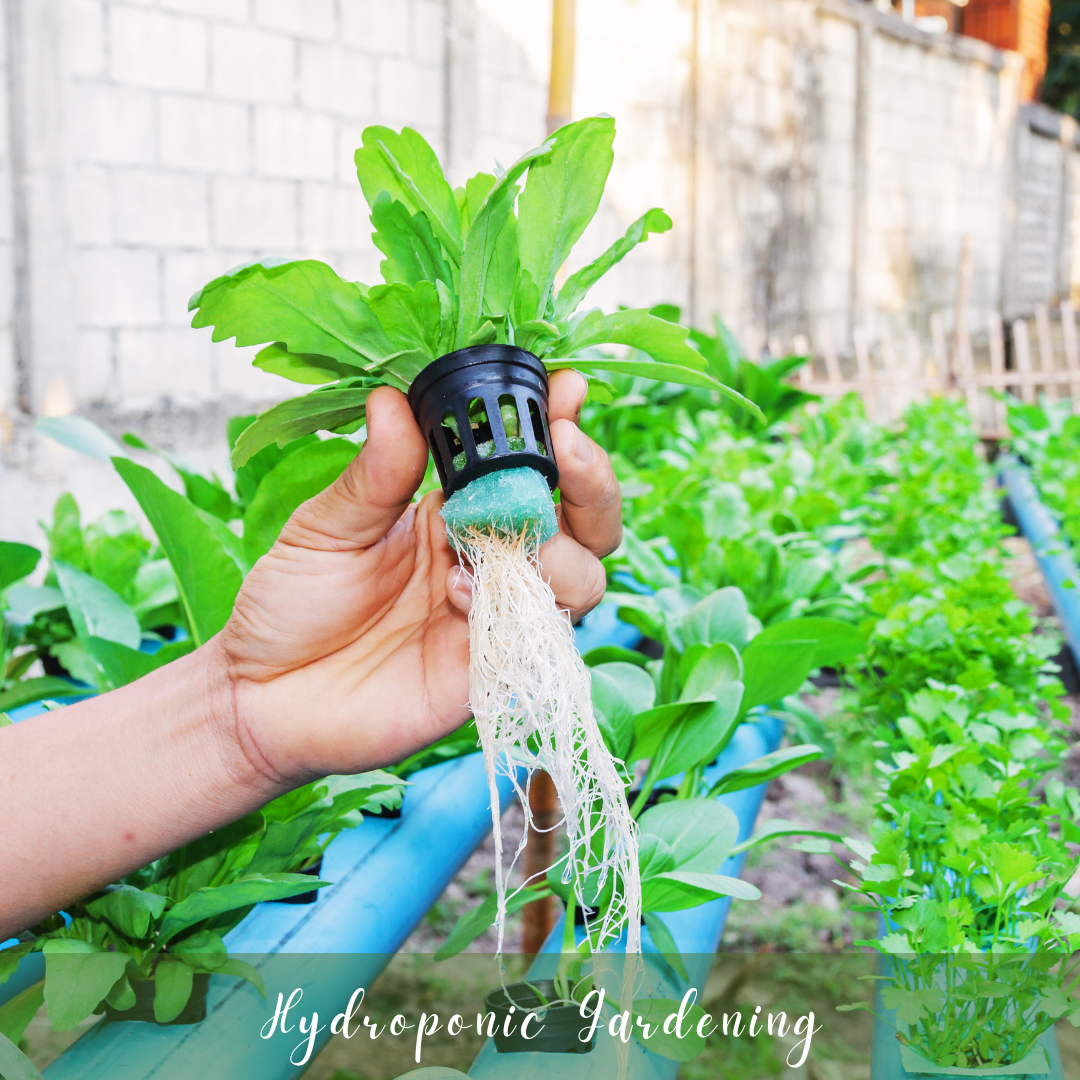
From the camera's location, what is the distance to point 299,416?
2.77 ft

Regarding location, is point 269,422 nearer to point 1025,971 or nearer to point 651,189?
point 1025,971

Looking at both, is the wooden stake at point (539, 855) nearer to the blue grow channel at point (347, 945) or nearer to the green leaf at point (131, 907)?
the blue grow channel at point (347, 945)

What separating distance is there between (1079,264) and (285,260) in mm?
19105

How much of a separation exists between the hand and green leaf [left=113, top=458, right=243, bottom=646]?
1.11ft

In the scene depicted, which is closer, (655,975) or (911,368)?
(655,975)

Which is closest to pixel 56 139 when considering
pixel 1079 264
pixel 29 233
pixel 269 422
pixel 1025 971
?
pixel 29 233

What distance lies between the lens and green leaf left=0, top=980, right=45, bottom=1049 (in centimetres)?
90

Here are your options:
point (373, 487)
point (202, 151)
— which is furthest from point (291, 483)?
point (202, 151)

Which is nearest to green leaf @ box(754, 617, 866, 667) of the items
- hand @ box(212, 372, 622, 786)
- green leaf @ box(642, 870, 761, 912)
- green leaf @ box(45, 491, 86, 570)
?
green leaf @ box(642, 870, 761, 912)

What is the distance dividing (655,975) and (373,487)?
22.7 inches

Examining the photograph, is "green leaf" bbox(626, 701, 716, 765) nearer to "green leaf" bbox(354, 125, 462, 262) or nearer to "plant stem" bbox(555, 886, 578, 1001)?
"plant stem" bbox(555, 886, 578, 1001)

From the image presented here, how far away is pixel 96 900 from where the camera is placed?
2.99 ft

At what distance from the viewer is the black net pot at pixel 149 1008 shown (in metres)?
0.90

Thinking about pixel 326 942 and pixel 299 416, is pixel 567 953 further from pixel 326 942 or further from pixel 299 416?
pixel 299 416
